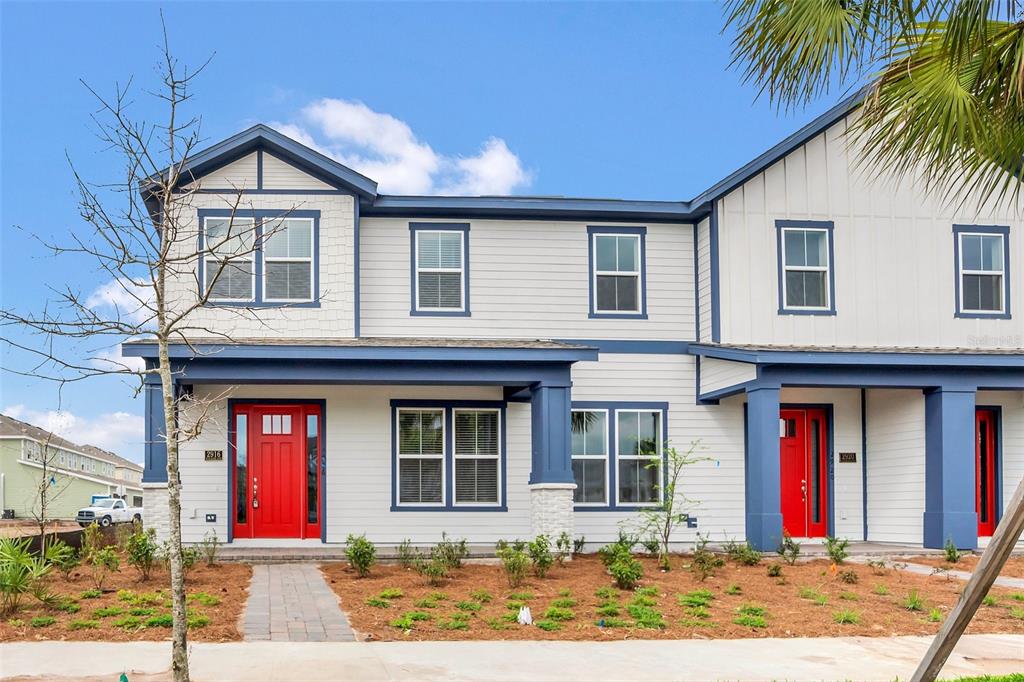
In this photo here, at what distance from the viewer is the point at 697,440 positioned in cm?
1870

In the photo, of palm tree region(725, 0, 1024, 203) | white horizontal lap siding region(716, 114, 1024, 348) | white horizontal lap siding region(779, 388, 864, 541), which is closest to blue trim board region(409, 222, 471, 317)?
white horizontal lap siding region(716, 114, 1024, 348)

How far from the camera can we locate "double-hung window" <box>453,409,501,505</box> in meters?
18.3

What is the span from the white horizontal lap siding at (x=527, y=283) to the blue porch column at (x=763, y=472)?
2.32m

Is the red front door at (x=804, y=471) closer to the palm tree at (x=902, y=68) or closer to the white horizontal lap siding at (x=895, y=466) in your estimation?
the white horizontal lap siding at (x=895, y=466)

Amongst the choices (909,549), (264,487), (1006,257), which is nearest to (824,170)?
(1006,257)

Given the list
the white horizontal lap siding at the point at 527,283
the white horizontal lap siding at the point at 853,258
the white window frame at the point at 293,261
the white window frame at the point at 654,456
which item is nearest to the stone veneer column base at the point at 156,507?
the white window frame at the point at 293,261

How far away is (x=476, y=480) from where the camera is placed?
60.1 ft

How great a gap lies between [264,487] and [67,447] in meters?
46.9

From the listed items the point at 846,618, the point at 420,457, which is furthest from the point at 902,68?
the point at 420,457

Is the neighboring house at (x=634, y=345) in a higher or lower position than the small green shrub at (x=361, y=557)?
higher

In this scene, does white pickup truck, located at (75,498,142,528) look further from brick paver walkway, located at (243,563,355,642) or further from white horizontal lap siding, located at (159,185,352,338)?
brick paver walkway, located at (243,563,355,642)

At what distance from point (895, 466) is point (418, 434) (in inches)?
326

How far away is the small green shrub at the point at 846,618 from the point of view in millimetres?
11439

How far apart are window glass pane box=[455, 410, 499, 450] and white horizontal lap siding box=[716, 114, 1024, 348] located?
168 inches
